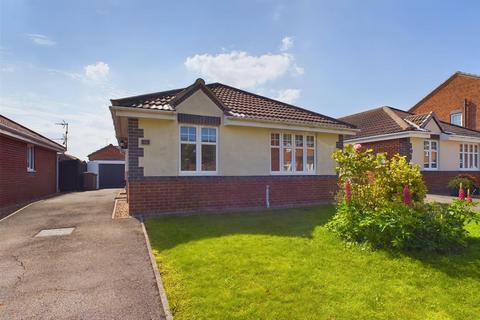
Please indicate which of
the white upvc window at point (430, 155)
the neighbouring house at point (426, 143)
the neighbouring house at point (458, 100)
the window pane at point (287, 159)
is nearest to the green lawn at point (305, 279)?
the window pane at point (287, 159)

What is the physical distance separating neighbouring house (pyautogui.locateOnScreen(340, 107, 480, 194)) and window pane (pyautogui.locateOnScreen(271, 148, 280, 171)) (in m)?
9.12

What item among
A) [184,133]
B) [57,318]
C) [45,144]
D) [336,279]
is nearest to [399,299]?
[336,279]

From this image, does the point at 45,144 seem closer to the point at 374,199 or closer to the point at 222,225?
the point at 222,225

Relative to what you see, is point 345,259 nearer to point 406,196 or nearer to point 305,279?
point 305,279

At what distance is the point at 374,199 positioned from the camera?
22.9 feet

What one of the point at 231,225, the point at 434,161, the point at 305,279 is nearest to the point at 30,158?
the point at 231,225

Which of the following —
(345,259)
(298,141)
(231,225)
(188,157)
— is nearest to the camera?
(345,259)

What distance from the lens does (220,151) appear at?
1089cm

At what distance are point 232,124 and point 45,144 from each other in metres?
12.7

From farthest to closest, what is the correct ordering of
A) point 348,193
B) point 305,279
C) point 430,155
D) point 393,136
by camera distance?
→ point 430,155 → point 393,136 → point 348,193 → point 305,279

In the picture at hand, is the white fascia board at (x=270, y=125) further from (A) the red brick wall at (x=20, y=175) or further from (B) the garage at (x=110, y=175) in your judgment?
(B) the garage at (x=110, y=175)

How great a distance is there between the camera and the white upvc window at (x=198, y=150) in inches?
408

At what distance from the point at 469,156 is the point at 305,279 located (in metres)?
22.6

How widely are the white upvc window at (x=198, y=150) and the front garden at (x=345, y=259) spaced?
7.62ft
